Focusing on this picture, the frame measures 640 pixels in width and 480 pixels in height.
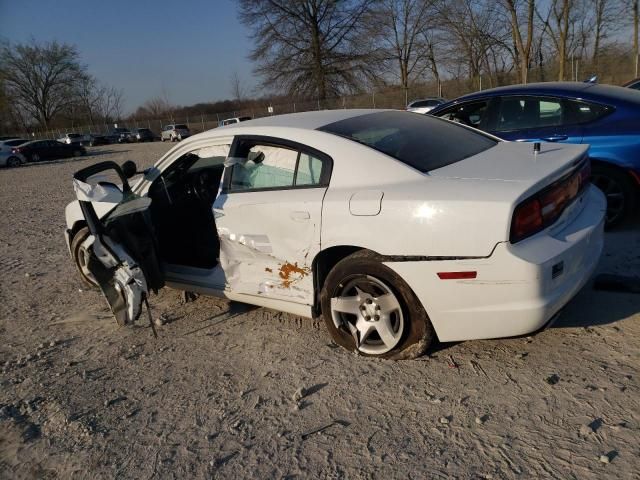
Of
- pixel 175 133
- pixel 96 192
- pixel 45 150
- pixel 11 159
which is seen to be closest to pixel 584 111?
pixel 96 192

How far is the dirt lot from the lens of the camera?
2.20 meters

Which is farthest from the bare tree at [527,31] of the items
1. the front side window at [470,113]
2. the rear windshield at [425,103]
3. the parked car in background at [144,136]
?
the parked car in background at [144,136]

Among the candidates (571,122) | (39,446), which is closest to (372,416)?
(39,446)

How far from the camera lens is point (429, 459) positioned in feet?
7.12

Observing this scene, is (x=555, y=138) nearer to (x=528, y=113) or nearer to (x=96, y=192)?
(x=528, y=113)

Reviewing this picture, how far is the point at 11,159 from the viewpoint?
1036 inches

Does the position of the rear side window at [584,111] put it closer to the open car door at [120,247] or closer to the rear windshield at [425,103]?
the open car door at [120,247]

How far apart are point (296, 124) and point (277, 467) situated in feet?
6.93

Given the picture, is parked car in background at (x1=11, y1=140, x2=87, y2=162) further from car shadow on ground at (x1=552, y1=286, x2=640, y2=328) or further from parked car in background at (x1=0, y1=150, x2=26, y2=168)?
car shadow on ground at (x1=552, y1=286, x2=640, y2=328)

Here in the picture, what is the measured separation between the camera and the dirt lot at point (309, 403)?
86.4 inches

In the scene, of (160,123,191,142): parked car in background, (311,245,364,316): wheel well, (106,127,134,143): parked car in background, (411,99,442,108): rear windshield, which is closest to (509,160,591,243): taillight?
(311,245,364,316): wheel well

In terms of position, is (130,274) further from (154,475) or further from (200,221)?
(154,475)

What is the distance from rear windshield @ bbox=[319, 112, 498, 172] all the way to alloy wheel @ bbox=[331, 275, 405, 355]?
74 cm

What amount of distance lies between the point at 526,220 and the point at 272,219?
149 centimetres
